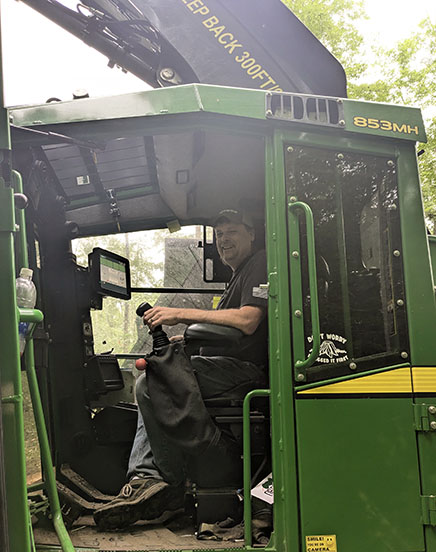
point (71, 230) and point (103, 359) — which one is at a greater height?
point (71, 230)

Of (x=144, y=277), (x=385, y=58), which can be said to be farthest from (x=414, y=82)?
(x=144, y=277)

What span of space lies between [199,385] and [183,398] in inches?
5.8

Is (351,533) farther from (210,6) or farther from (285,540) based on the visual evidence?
(210,6)

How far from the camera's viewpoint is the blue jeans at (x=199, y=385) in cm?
283

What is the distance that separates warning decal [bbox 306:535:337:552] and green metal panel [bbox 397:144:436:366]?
81 cm

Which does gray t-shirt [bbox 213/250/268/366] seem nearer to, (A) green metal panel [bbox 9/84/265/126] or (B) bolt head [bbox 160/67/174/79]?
(A) green metal panel [bbox 9/84/265/126]

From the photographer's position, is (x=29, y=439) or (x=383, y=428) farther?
(x=29, y=439)

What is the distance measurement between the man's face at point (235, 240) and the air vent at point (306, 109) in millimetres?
934

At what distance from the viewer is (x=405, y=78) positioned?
11086 mm

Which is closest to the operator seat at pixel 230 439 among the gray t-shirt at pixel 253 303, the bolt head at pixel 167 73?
the gray t-shirt at pixel 253 303

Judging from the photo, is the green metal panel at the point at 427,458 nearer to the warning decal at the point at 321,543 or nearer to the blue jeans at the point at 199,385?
the warning decal at the point at 321,543

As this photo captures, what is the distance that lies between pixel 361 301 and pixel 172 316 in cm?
94

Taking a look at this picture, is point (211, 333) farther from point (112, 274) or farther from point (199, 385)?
point (112, 274)

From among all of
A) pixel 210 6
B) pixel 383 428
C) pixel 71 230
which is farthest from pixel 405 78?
pixel 383 428
